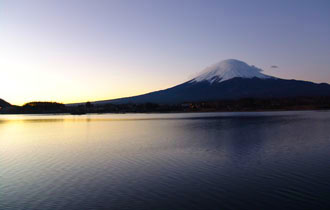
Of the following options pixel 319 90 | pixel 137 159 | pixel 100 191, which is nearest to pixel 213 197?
pixel 100 191

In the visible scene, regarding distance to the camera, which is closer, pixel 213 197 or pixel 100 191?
pixel 213 197

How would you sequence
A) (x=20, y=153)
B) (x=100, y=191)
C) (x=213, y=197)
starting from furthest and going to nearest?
(x=20, y=153)
(x=100, y=191)
(x=213, y=197)

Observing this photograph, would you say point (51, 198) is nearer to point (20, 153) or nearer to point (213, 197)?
point (213, 197)

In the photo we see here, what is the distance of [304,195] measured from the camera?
9.91 metres

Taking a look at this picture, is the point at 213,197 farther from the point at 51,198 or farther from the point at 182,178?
the point at 51,198

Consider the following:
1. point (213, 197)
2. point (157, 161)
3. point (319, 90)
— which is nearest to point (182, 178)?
point (213, 197)

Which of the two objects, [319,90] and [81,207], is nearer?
[81,207]

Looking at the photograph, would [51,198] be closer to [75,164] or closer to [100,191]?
[100,191]

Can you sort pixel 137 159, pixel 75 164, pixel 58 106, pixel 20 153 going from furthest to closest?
pixel 58 106 → pixel 20 153 → pixel 137 159 → pixel 75 164

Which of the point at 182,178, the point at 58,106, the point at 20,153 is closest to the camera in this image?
the point at 182,178

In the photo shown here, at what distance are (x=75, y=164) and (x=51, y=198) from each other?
20.2 feet

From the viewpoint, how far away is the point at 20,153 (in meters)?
21.0

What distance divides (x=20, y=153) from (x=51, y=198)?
41.1ft

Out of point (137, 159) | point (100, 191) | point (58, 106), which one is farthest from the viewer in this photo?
point (58, 106)
